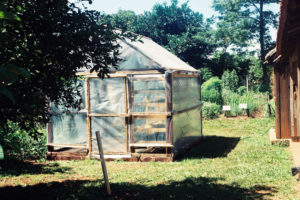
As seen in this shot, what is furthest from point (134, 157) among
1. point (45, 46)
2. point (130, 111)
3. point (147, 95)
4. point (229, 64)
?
point (229, 64)

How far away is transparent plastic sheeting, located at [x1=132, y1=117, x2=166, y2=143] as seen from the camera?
29.7ft

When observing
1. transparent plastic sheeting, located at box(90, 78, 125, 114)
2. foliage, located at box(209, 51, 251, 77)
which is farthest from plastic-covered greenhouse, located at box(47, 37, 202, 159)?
foliage, located at box(209, 51, 251, 77)

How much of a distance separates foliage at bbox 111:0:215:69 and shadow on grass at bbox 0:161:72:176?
2384cm

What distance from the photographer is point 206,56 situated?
108ft

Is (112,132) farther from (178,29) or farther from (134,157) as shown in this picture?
(178,29)

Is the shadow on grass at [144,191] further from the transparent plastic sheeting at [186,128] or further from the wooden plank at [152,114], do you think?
the transparent plastic sheeting at [186,128]

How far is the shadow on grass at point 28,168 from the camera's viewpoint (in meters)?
8.19

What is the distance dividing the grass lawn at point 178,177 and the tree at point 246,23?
70.4 ft

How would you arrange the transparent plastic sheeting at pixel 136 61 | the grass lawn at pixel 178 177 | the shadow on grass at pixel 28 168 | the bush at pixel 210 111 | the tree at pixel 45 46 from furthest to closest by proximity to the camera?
1. the bush at pixel 210 111
2. the transparent plastic sheeting at pixel 136 61
3. the shadow on grass at pixel 28 168
4. the grass lawn at pixel 178 177
5. the tree at pixel 45 46

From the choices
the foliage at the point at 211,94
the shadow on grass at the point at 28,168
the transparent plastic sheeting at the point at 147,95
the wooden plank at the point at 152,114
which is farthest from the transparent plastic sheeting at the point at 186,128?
the foliage at the point at 211,94

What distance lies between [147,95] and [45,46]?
515 cm

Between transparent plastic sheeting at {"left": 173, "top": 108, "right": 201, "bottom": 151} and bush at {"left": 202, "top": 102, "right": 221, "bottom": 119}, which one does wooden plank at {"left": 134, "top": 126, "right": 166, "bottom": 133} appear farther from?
bush at {"left": 202, "top": 102, "right": 221, "bottom": 119}

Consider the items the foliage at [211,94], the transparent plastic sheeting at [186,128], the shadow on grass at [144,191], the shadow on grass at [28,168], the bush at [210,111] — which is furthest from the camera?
the foliage at [211,94]

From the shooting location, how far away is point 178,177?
716 cm
